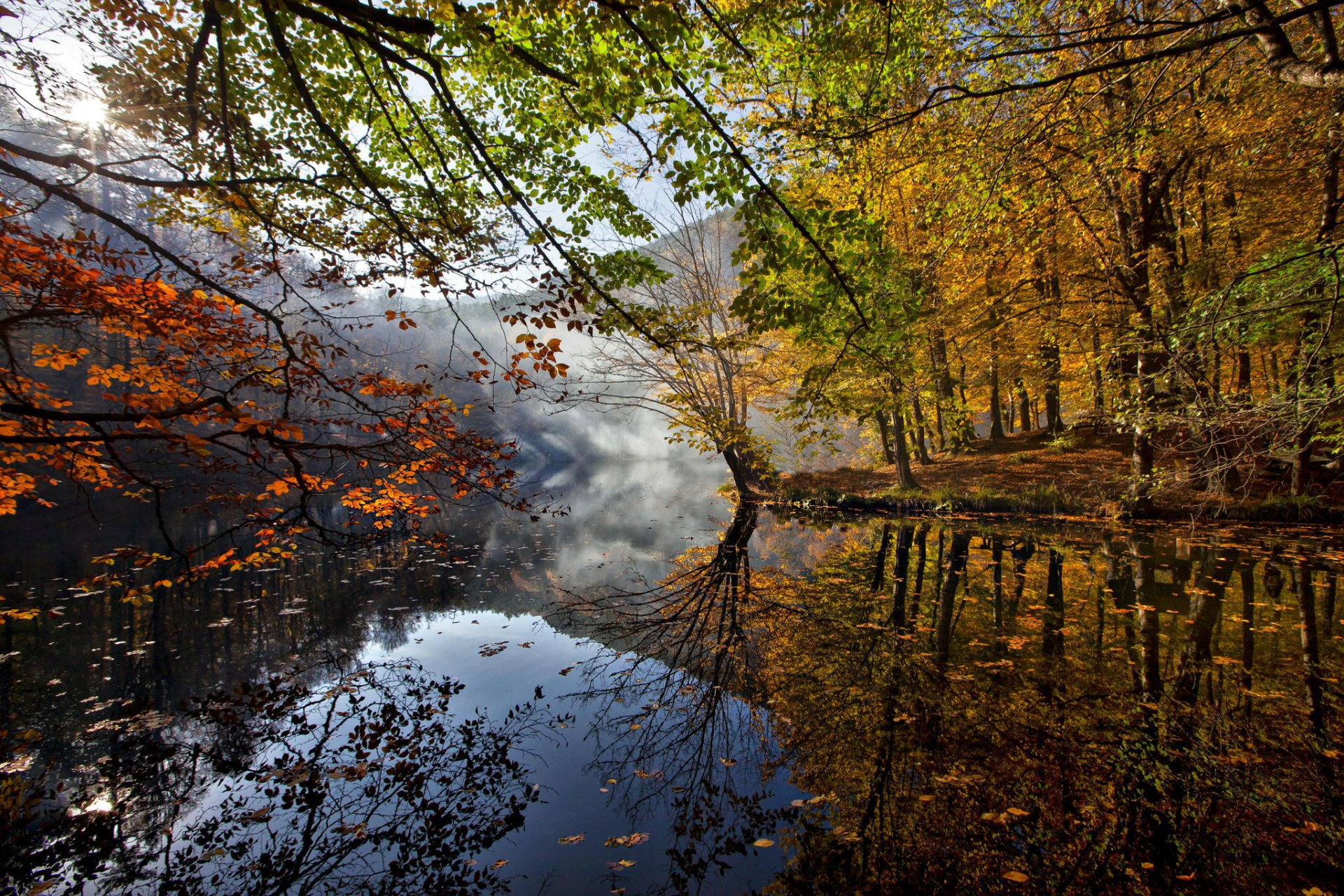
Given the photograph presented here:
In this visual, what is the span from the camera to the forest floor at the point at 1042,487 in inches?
375

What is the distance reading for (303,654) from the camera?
209 inches

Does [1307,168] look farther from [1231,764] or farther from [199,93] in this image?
[199,93]

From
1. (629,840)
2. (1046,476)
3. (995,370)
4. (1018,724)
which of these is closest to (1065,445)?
(1046,476)

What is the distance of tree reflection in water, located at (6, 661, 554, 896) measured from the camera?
7.96 ft

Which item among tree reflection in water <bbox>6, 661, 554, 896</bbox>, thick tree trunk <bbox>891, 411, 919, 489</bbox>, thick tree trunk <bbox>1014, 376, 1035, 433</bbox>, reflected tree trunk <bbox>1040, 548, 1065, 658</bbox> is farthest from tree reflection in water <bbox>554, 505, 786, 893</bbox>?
thick tree trunk <bbox>1014, 376, 1035, 433</bbox>

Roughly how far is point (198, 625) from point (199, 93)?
585cm

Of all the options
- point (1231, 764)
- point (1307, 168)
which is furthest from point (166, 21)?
point (1307, 168)

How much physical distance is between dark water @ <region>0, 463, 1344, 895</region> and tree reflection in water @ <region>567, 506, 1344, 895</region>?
0.02 meters

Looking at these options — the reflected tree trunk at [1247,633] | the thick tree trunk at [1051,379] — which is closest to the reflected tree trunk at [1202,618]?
the reflected tree trunk at [1247,633]

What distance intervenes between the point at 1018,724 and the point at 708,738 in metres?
2.01

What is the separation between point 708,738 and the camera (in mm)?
3477

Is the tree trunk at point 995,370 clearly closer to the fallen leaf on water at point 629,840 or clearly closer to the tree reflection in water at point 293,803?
the fallen leaf on water at point 629,840

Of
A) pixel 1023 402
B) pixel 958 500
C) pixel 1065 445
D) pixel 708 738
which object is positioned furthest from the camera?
pixel 1023 402

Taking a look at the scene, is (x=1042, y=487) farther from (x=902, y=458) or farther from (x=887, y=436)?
(x=887, y=436)
